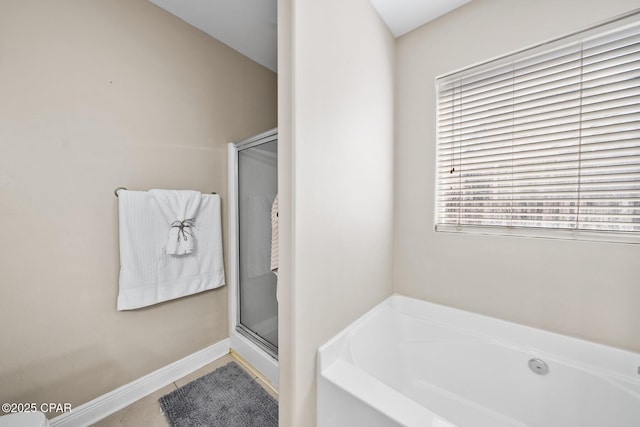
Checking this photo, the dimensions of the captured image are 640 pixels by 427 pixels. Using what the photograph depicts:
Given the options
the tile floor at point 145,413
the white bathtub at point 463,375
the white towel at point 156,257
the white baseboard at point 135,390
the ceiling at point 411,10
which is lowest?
the tile floor at point 145,413

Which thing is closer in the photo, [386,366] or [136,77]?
[386,366]

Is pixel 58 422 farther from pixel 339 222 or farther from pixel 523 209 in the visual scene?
pixel 523 209

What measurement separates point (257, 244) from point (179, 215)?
23.3 inches

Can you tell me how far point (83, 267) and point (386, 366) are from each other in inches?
72.4

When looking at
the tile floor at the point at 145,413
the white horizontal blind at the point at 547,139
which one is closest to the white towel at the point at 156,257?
the tile floor at the point at 145,413

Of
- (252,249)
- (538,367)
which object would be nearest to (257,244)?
(252,249)

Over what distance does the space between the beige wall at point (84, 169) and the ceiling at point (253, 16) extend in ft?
0.40

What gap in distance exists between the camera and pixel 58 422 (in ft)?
4.11

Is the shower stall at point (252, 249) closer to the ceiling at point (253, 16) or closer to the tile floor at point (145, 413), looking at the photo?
the tile floor at point (145, 413)

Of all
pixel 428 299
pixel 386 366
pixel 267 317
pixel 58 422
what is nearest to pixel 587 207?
pixel 428 299

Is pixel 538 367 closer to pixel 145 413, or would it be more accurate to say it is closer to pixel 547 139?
pixel 547 139

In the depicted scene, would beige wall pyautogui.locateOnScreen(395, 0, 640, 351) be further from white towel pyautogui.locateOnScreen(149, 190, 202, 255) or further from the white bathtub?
white towel pyautogui.locateOnScreen(149, 190, 202, 255)

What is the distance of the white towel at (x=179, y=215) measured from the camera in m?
1.59

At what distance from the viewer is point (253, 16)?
5.61 ft
